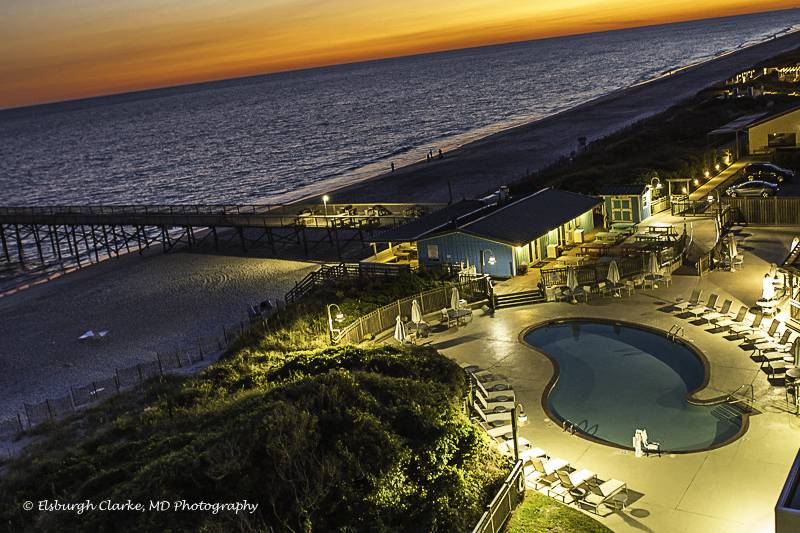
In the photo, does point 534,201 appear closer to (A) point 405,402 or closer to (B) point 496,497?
(A) point 405,402

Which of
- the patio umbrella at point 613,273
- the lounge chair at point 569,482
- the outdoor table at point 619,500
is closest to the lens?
the outdoor table at point 619,500

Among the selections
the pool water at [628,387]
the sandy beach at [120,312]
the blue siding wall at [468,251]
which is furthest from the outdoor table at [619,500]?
the sandy beach at [120,312]

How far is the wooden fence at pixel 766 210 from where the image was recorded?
3203 centimetres

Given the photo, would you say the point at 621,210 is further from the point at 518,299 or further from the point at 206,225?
the point at 206,225

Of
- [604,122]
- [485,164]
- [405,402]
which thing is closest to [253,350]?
[405,402]

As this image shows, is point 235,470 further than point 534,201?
No

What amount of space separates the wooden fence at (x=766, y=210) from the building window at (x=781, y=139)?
15908 millimetres

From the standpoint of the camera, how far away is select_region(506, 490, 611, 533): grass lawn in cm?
1300

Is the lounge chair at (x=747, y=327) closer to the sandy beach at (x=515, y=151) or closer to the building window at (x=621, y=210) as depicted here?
the building window at (x=621, y=210)

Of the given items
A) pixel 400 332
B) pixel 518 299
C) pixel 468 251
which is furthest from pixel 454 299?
pixel 468 251

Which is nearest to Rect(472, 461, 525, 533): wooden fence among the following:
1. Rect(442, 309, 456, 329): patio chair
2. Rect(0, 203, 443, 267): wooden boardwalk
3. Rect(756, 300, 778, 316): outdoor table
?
Rect(442, 309, 456, 329): patio chair

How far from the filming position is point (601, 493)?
1355 cm

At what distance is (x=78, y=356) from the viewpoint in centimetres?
3312

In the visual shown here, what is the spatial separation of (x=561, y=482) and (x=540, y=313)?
1155 centimetres
